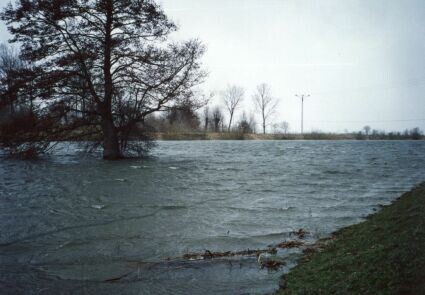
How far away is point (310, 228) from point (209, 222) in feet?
7.17

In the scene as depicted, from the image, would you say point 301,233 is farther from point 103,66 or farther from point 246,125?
point 246,125

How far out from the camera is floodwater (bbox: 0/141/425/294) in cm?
464

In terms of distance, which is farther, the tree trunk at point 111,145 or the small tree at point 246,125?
the small tree at point 246,125

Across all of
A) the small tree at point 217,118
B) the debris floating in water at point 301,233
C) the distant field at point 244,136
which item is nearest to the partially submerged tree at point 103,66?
the debris floating in water at point 301,233

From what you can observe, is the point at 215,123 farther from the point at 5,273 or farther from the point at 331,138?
the point at 5,273

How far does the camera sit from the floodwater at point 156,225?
464 cm

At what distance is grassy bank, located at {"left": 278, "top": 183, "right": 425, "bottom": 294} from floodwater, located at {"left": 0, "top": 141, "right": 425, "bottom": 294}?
1.86 ft

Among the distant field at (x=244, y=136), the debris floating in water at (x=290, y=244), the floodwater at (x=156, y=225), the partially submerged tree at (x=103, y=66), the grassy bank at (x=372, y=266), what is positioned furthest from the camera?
the distant field at (x=244, y=136)

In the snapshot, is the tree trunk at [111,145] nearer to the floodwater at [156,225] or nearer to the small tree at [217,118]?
the floodwater at [156,225]

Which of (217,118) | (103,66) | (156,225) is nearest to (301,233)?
(156,225)

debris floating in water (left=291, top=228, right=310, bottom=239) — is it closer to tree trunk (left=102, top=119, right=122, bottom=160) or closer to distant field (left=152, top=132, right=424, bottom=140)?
tree trunk (left=102, top=119, right=122, bottom=160)

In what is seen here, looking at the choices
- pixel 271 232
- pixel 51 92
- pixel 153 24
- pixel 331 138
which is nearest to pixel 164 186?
pixel 271 232

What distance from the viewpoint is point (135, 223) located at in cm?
779

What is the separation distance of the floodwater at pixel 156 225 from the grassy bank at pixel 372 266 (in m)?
0.57
